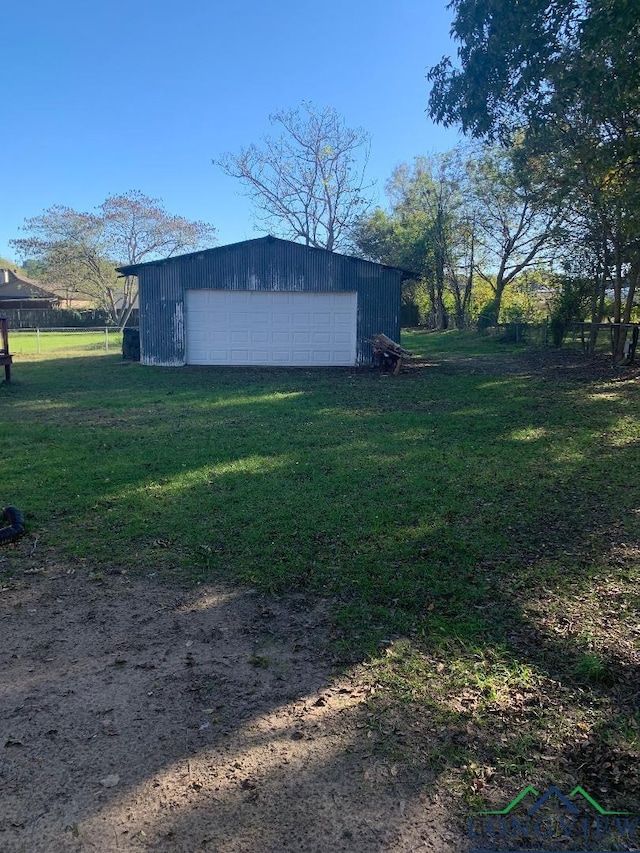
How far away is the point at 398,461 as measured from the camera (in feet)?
22.1

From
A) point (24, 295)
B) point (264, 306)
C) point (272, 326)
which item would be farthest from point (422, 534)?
point (24, 295)

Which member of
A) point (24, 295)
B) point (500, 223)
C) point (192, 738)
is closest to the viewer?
point (192, 738)

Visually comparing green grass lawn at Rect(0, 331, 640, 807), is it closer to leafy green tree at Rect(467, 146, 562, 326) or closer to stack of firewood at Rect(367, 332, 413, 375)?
stack of firewood at Rect(367, 332, 413, 375)

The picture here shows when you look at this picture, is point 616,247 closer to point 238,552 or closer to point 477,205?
point 238,552

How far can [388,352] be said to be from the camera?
16016 millimetres

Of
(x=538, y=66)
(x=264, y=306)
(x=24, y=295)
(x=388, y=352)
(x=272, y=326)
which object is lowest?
(x=388, y=352)

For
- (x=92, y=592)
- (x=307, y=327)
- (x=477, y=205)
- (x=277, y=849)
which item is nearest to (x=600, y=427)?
(x=92, y=592)

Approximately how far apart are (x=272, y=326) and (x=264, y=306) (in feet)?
2.07

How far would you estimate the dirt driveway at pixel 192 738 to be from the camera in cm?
205

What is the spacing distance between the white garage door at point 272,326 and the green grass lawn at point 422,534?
712 cm

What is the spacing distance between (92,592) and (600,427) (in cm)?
734

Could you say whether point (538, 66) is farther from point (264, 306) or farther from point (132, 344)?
point (132, 344)

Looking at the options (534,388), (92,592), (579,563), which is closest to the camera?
(92,592)

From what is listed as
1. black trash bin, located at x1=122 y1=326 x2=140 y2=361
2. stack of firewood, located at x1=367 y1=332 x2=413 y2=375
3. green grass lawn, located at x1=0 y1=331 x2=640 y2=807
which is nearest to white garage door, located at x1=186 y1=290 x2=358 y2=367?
stack of firewood, located at x1=367 y1=332 x2=413 y2=375
